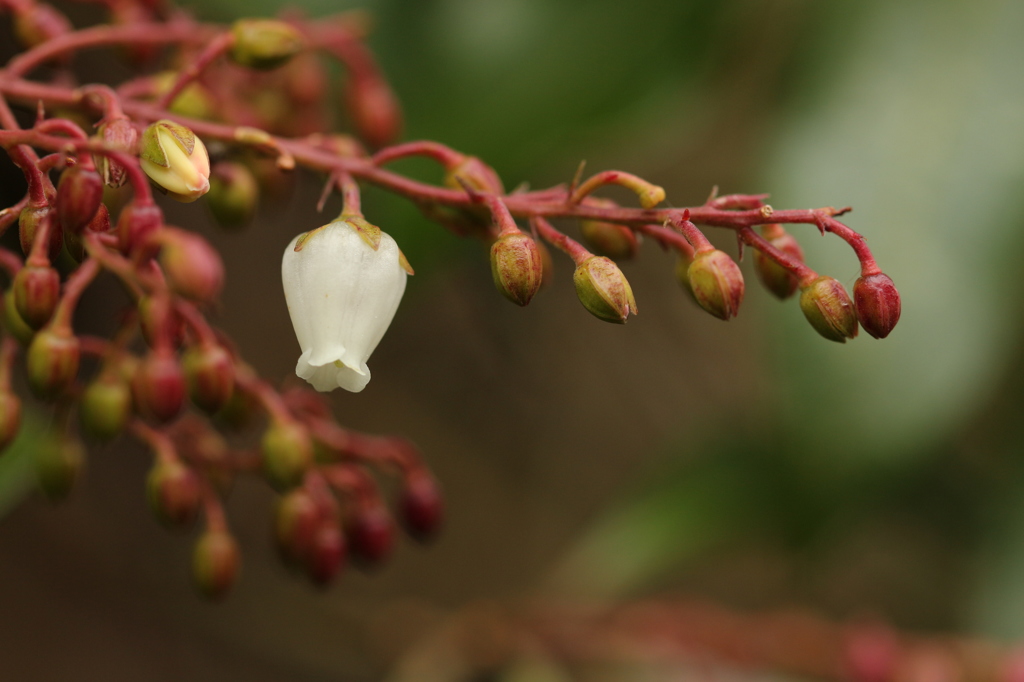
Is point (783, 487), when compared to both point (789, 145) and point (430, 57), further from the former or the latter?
point (430, 57)

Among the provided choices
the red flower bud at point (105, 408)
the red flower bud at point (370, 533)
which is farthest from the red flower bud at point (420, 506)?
the red flower bud at point (105, 408)

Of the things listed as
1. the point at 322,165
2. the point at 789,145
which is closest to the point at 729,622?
the point at 789,145

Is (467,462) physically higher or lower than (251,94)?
higher

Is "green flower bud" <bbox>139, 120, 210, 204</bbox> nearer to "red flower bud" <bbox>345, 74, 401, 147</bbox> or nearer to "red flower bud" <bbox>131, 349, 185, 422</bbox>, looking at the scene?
"red flower bud" <bbox>131, 349, 185, 422</bbox>

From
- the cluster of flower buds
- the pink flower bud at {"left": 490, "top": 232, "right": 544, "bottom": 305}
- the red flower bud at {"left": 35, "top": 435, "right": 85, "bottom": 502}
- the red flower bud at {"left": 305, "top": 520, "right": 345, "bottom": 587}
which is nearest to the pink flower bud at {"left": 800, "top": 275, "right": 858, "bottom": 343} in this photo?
the cluster of flower buds

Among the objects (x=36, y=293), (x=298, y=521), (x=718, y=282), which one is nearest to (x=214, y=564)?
(x=298, y=521)

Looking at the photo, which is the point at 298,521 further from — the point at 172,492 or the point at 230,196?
the point at 230,196
